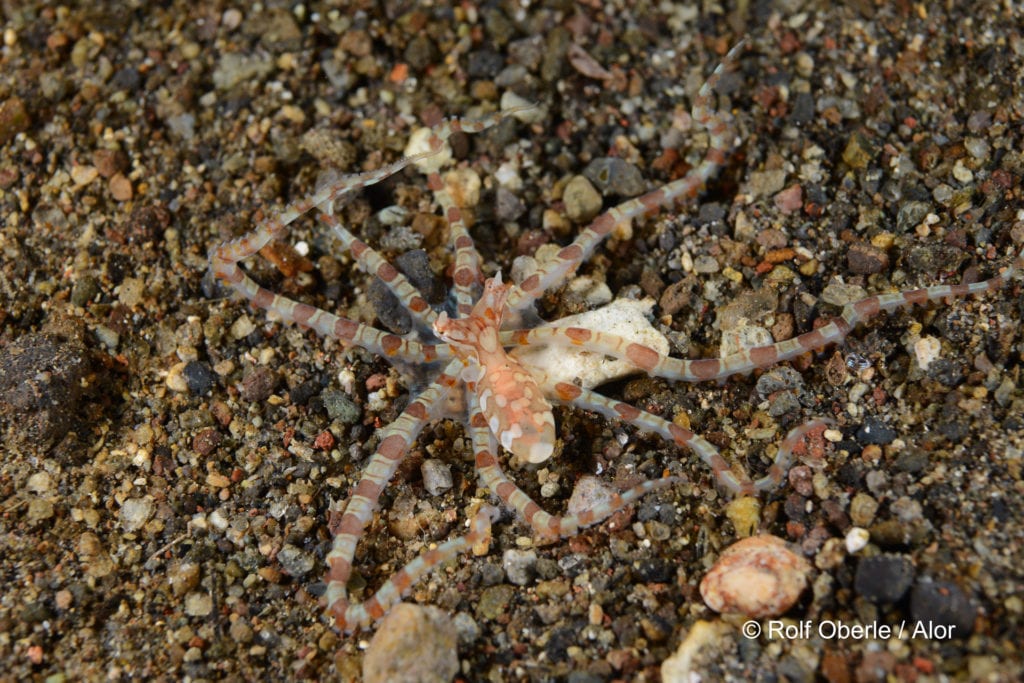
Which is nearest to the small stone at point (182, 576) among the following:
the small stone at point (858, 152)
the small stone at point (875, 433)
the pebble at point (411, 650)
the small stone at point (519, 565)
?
the pebble at point (411, 650)

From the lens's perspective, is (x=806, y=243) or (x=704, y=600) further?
(x=806, y=243)

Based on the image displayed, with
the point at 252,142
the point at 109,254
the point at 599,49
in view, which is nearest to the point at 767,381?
the point at 599,49

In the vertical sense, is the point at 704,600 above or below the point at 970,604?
below

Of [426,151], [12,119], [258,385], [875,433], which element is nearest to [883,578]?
[875,433]

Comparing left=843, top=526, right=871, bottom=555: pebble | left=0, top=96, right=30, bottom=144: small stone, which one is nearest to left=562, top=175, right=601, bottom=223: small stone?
left=843, top=526, right=871, bottom=555: pebble

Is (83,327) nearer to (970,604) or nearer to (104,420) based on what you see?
(104,420)

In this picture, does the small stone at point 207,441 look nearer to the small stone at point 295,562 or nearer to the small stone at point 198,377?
the small stone at point 198,377
